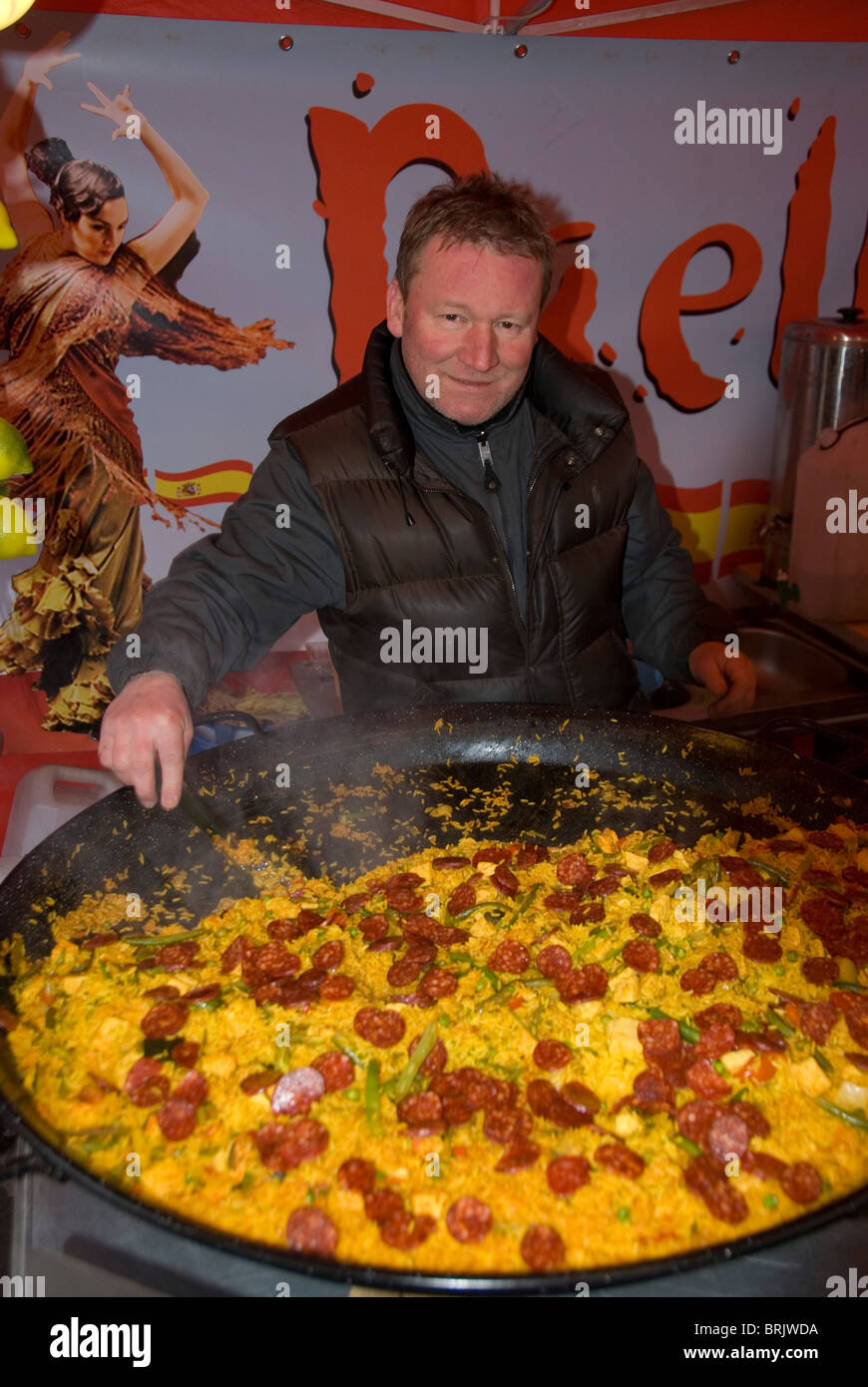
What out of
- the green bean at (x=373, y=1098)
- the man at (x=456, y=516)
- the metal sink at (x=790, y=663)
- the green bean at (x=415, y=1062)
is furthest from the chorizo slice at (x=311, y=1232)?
the metal sink at (x=790, y=663)

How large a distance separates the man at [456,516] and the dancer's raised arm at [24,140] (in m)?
2.12

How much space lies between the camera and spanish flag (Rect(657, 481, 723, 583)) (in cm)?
595

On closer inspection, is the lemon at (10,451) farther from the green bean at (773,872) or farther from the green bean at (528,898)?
the green bean at (773,872)

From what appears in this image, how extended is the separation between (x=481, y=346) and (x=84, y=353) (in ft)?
8.32

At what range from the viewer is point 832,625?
509 centimetres

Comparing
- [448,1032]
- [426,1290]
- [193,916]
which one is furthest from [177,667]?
[426,1290]

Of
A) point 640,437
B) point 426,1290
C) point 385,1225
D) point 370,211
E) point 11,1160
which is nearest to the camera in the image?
point 426,1290

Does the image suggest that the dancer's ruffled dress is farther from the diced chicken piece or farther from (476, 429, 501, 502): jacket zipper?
the diced chicken piece

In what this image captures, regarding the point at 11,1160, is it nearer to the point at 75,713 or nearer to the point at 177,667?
the point at 177,667

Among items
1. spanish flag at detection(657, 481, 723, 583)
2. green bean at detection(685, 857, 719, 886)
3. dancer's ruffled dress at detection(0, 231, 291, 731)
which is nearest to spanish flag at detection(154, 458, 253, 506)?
dancer's ruffled dress at detection(0, 231, 291, 731)

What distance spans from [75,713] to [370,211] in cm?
308

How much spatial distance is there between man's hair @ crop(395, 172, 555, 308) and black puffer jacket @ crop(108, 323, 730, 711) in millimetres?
363

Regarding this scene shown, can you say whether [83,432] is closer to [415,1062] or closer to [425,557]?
[425,557]

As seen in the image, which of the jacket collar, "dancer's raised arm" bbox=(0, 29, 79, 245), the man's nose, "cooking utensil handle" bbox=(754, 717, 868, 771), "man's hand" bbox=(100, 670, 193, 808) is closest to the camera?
"man's hand" bbox=(100, 670, 193, 808)
